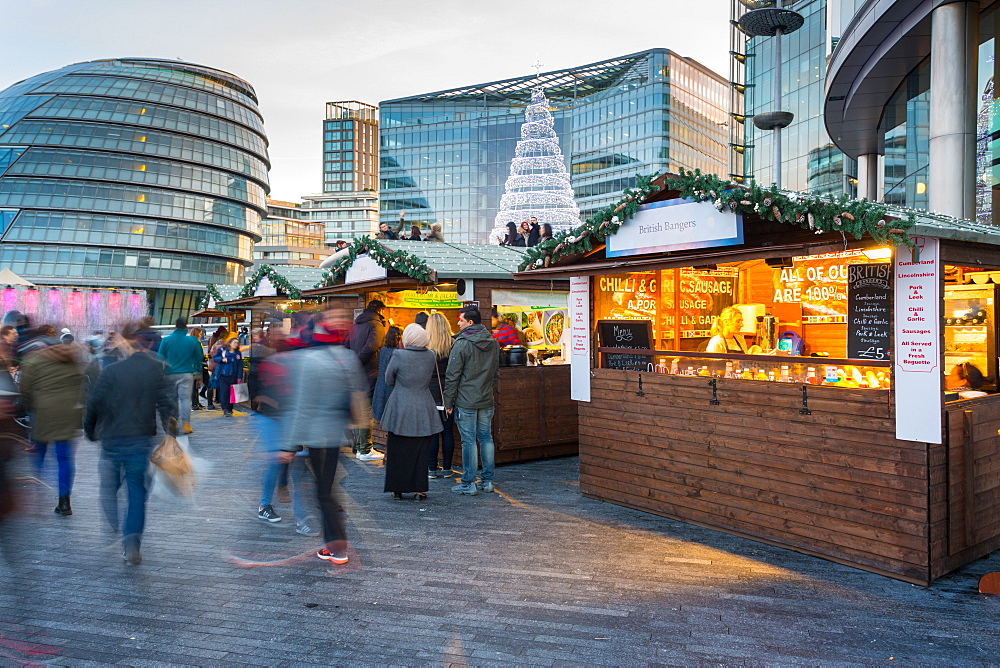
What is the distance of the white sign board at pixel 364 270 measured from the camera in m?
11.3

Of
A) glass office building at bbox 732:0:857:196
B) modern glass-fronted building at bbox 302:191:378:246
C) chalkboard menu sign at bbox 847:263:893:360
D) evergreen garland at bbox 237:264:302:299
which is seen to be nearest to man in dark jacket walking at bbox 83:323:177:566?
chalkboard menu sign at bbox 847:263:893:360

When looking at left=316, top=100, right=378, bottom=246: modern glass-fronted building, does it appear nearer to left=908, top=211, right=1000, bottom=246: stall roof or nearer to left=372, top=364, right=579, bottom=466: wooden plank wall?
left=372, top=364, right=579, bottom=466: wooden plank wall

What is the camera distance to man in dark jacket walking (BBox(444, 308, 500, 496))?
771cm

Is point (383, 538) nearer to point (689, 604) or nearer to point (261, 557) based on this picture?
point (261, 557)

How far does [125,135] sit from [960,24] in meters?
72.5

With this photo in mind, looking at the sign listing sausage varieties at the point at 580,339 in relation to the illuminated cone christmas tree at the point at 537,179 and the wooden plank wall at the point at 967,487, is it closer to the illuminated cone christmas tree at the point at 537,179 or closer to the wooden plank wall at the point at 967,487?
the wooden plank wall at the point at 967,487

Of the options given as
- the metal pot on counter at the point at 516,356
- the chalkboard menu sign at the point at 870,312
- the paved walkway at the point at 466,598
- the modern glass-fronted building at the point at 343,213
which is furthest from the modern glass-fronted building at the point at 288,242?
the chalkboard menu sign at the point at 870,312

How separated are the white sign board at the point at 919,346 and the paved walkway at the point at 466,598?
1.13m

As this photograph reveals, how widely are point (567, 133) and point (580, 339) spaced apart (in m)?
79.1

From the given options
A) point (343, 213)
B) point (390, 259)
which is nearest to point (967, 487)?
point (390, 259)

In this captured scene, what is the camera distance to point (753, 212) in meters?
5.87

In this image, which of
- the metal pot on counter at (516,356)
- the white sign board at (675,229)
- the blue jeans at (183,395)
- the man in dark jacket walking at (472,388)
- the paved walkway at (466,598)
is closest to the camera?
the paved walkway at (466,598)

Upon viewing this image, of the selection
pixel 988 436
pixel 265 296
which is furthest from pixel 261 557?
pixel 265 296

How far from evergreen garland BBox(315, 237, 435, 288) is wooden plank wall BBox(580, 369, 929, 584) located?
4038 millimetres
